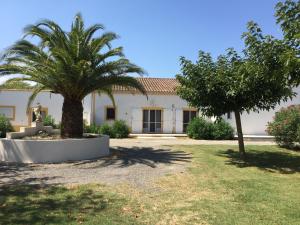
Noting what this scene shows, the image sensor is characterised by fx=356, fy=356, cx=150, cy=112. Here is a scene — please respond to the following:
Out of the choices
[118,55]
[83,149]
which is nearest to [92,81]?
[118,55]

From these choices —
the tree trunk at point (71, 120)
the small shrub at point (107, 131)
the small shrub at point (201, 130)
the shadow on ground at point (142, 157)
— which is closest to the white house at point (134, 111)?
the small shrub at point (107, 131)

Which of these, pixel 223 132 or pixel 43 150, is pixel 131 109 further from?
pixel 43 150

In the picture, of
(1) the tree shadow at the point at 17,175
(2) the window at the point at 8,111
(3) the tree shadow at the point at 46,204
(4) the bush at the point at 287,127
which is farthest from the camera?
(2) the window at the point at 8,111

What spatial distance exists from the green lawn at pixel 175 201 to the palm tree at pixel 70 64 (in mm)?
5257

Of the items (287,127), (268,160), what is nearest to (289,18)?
(268,160)

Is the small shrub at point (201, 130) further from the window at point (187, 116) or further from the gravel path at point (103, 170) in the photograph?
the gravel path at point (103, 170)

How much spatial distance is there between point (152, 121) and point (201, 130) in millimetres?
5095

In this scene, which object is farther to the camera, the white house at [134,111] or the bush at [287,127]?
the white house at [134,111]

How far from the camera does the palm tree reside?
12.9 metres

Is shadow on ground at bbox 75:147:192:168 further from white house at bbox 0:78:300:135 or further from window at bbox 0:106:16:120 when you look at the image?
window at bbox 0:106:16:120

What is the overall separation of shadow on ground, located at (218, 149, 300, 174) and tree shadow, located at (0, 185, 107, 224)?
20.1 ft

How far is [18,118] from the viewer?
2606 cm

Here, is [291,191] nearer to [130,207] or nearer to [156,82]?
[130,207]

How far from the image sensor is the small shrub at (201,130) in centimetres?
2270
